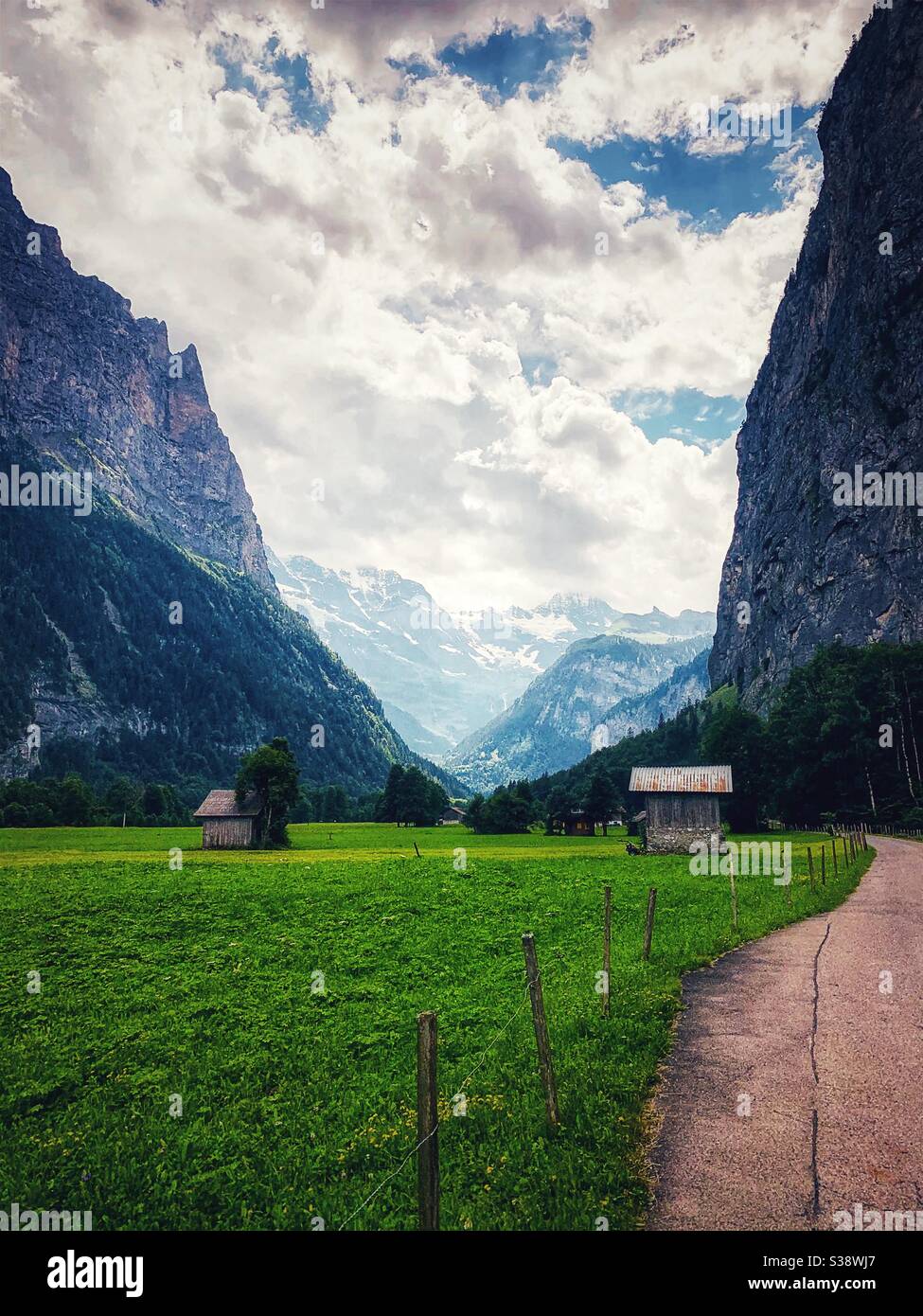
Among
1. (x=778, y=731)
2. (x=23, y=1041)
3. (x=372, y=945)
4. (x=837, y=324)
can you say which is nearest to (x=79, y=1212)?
(x=23, y=1041)

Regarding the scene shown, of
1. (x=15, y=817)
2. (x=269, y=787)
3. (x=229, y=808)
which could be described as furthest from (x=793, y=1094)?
(x=15, y=817)

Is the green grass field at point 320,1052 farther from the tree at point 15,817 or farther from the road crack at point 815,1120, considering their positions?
the tree at point 15,817

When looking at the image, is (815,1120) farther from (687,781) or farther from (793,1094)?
(687,781)

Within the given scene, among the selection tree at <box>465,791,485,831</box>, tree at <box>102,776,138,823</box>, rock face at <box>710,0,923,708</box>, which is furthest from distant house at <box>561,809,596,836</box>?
tree at <box>102,776,138,823</box>

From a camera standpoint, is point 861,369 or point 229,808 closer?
point 229,808

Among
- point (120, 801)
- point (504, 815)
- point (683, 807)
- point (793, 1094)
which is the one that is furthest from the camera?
point (120, 801)

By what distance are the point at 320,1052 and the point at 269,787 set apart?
221ft

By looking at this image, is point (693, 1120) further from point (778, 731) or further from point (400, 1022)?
point (778, 731)

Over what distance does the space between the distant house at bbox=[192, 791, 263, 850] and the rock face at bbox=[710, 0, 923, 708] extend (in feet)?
420

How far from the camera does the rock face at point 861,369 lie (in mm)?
138500

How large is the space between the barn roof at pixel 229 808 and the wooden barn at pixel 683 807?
4599 centimetres

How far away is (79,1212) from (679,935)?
18648 millimetres

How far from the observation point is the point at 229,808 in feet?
250

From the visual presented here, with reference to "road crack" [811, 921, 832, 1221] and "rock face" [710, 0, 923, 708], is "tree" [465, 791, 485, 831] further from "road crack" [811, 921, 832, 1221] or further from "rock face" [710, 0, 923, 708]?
"road crack" [811, 921, 832, 1221]
